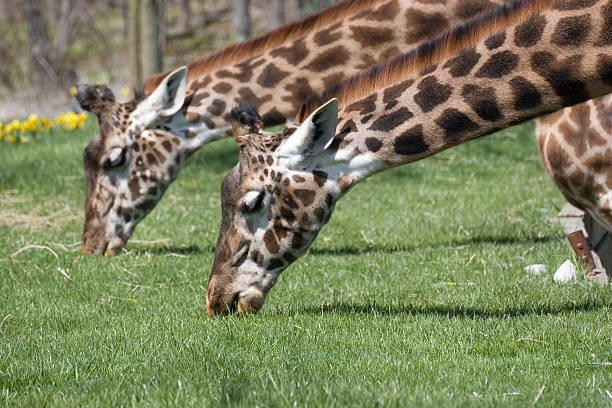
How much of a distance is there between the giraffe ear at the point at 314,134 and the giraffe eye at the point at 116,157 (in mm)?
2866

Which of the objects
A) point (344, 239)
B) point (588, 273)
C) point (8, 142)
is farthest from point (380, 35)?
point (8, 142)

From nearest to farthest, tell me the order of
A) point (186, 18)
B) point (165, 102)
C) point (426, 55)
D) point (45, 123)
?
point (426, 55)
point (165, 102)
point (45, 123)
point (186, 18)

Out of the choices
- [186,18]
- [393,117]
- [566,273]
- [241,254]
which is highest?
[393,117]

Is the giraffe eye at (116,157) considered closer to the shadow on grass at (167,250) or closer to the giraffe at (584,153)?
the shadow on grass at (167,250)

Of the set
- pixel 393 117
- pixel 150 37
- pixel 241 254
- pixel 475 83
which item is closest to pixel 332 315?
pixel 241 254

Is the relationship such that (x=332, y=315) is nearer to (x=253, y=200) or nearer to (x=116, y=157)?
(x=253, y=200)

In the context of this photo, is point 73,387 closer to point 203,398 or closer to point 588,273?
point 203,398

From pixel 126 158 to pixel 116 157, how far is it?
9 cm

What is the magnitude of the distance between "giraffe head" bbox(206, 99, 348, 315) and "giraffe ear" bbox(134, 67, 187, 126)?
7.92ft

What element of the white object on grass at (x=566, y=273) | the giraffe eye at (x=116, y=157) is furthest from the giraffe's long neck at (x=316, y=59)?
the white object on grass at (x=566, y=273)

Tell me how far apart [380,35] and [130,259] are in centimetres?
274

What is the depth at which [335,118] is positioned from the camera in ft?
16.4

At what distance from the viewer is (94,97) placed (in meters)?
7.82

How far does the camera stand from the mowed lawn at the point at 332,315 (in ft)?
12.8
